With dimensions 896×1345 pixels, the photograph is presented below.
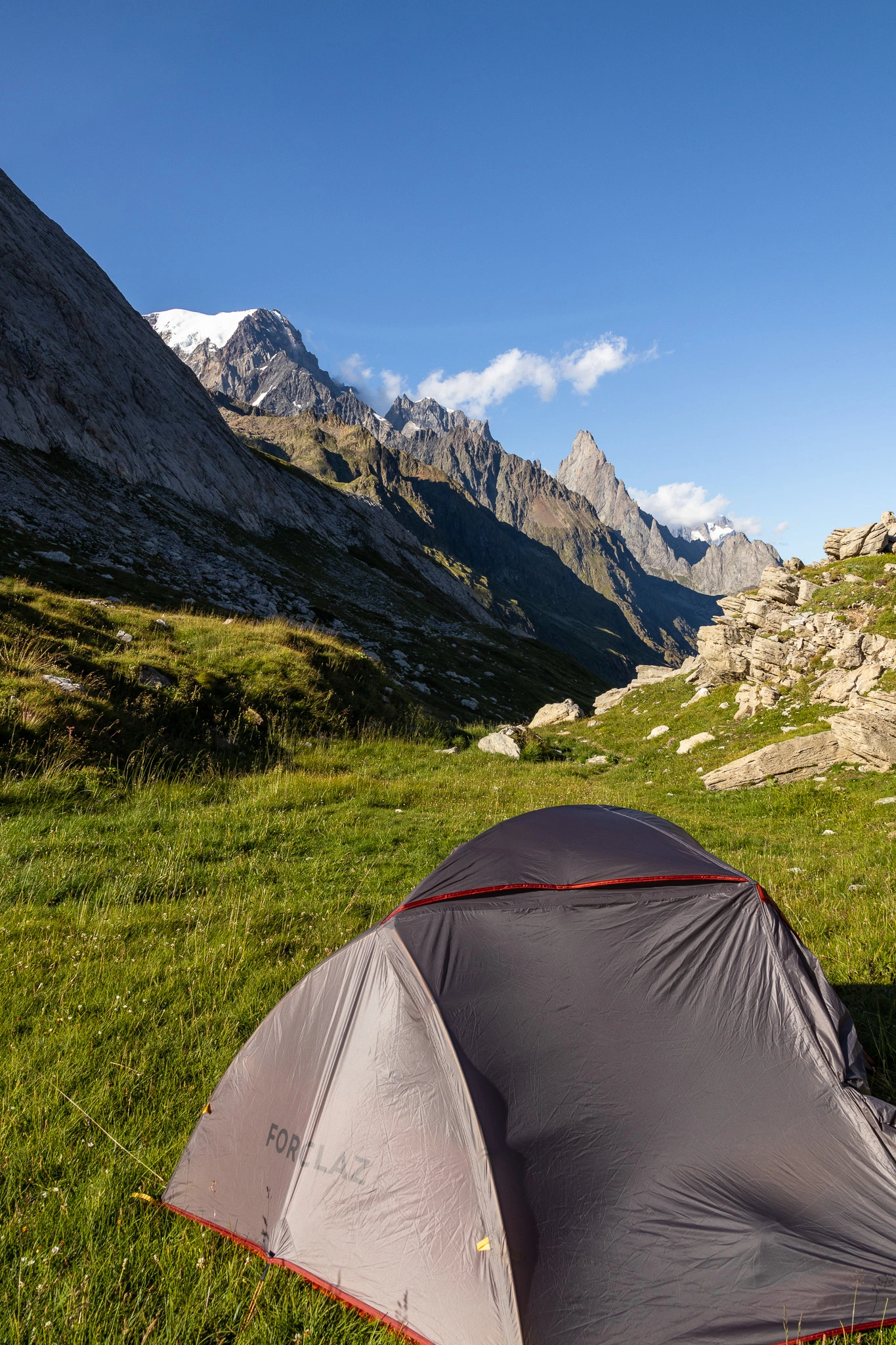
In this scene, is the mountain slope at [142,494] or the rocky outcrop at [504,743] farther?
the mountain slope at [142,494]

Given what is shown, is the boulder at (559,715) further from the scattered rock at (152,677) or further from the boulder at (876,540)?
the scattered rock at (152,677)

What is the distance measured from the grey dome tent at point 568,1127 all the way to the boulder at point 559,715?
1029 inches

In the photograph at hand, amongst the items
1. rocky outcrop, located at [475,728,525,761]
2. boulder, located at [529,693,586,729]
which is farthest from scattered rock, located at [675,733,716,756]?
boulder, located at [529,693,586,729]

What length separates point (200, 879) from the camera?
344 inches

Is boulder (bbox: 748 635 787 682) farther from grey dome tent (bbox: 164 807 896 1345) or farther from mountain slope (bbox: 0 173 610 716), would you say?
grey dome tent (bbox: 164 807 896 1345)

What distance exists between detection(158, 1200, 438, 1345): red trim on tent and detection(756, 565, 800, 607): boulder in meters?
27.9

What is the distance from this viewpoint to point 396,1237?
361cm

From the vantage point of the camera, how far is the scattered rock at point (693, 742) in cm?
2106

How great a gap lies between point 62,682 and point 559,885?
1257cm

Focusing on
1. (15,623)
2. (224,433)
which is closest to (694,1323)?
(15,623)

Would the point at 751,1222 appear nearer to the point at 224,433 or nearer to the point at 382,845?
the point at 382,845

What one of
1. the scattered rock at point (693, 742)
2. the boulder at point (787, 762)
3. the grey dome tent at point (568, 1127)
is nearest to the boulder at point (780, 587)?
the scattered rock at point (693, 742)

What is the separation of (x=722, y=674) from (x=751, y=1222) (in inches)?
1021

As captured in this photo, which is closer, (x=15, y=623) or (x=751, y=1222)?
(x=751, y=1222)
